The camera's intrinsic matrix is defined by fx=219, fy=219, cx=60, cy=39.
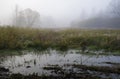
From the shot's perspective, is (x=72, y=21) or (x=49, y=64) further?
(x=72, y=21)

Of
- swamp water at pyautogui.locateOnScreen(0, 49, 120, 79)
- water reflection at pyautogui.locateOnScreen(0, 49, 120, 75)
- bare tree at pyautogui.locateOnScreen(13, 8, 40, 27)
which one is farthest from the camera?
bare tree at pyautogui.locateOnScreen(13, 8, 40, 27)

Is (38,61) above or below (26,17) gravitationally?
below

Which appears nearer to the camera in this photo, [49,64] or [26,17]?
[49,64]

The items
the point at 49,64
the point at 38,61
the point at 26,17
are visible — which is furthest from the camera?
the point at 26,17

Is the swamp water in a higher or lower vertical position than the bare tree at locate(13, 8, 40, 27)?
lower

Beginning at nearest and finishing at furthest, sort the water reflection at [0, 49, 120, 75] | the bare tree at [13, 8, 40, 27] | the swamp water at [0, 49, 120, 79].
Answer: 1. the swamp water at [0, 49, 120, 79]
2. the water reflection at [0, 49, 120, 75]
3. the bare tree at [13, 8, 40, 27]

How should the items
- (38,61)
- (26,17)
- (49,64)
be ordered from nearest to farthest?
(49,64) < (38,61) < (26,17)

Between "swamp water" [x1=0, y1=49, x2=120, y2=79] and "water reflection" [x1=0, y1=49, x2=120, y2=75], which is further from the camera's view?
"water reflection" [x1=0, y1=49, x2=120, y2=75]

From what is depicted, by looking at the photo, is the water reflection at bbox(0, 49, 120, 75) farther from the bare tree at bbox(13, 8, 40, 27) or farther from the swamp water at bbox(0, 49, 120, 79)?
the bare tree at bbox(13, 8, 40, 27)

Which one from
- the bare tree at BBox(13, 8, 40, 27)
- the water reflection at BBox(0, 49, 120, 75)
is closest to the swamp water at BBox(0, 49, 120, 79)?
the water reflection at BBox(0, 49, 120, 75)

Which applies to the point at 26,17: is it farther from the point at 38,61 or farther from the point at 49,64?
the point at 49,64

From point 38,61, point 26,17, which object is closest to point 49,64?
point 38,61

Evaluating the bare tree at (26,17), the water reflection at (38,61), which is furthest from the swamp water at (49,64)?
the bare tree at (26,17)

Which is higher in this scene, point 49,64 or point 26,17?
point 26,17
